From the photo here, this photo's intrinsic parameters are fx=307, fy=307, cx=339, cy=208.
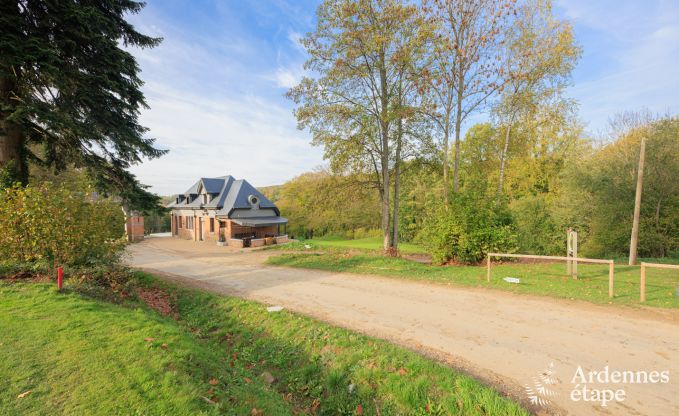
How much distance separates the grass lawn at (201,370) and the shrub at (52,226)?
1911 millimetres

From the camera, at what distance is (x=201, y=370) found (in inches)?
166

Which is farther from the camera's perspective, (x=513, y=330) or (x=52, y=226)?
(x=52, y=226)

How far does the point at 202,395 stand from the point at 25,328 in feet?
11.7

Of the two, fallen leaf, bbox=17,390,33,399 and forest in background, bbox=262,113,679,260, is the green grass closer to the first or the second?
forest in background, bbox=262,113,679,260

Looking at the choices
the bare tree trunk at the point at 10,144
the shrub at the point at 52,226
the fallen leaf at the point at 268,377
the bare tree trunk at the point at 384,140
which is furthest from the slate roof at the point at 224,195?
the fallen leaf at the point at 268,377

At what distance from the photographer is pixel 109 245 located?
8.90 meters

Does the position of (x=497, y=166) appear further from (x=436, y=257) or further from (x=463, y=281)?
(x=463, y=281)

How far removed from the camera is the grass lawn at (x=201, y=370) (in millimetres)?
3355

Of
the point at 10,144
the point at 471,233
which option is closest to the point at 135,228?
the point at 10,144

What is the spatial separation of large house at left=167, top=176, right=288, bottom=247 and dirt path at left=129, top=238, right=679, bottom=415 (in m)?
17.2

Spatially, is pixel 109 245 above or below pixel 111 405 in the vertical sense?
above

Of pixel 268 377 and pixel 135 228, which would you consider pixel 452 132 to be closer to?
pixel 268 377

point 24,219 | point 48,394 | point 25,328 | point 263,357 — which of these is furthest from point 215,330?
point 24,219

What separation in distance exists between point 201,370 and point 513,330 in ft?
17.1
